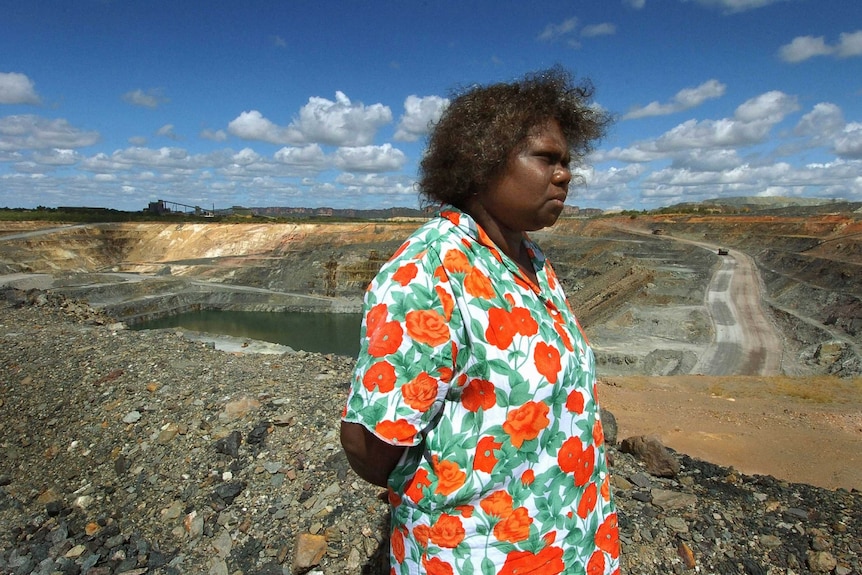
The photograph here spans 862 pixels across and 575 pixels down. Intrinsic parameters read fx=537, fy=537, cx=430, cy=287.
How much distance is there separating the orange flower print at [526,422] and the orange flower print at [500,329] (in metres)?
0.15

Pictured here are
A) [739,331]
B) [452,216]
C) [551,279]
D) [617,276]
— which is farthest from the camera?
[617,276]

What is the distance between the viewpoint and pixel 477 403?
1.11 meters

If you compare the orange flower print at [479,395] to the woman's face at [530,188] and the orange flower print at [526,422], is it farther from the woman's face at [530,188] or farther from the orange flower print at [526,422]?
the woman's face at [530,188]

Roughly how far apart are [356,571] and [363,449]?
2016 millimetres

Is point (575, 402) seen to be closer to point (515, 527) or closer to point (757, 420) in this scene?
point (515, 527)

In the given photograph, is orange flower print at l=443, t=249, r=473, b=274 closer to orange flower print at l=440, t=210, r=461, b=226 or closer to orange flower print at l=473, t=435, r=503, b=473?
orange flower print at l=440, t=210, r=461, b=226

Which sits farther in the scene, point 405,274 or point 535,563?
point 535,563

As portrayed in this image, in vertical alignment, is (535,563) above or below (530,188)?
below

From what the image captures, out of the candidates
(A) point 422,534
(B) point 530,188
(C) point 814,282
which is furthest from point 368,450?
(C) point 814,282

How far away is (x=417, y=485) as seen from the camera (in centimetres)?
115

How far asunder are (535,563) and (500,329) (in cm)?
56

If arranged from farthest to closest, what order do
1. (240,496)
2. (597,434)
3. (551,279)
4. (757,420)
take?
1. (757,420)
2. (240,496)
3. (551,279)
4. (597,434)

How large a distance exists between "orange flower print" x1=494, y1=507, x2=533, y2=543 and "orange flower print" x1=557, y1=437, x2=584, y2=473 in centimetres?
14

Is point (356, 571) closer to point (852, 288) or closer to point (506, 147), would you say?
point (506, 147)
